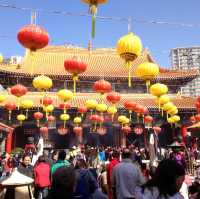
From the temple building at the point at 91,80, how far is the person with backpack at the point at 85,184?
15558 mm

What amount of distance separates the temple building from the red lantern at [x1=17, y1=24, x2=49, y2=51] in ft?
43.7

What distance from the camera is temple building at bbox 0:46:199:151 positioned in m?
21.7

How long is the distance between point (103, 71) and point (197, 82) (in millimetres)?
87569

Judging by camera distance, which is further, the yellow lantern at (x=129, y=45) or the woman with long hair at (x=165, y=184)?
the yellow lantern at (x=129, y=45)

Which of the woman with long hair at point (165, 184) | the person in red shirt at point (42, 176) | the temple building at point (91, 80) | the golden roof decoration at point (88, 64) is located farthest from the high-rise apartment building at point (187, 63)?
the woman with long hair at point (165, 184)

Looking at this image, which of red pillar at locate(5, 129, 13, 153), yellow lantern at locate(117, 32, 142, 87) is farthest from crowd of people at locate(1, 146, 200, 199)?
red pillar at locate(5, 129, 13, 153)

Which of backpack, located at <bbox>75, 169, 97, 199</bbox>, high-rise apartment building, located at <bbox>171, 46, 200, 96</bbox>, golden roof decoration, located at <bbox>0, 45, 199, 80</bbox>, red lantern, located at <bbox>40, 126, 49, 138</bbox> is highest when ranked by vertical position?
high-rise apartment building, located at <bbox>171, 46, 200, 96</bbox>

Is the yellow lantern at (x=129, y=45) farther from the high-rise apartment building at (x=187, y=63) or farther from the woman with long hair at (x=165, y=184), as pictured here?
the high-rise apartment building at (x=187, y=63)

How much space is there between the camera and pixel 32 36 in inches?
281

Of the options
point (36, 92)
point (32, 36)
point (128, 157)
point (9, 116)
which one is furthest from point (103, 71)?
point (128, 157)

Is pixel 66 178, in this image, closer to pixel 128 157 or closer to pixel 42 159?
pixel 128 157

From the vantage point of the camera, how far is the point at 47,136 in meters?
22.0

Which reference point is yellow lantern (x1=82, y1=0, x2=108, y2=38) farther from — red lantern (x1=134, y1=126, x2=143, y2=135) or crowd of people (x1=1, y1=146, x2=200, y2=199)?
red lantern (x1=134, y1=126, x2=143, y2=135)

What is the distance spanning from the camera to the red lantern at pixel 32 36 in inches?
281
